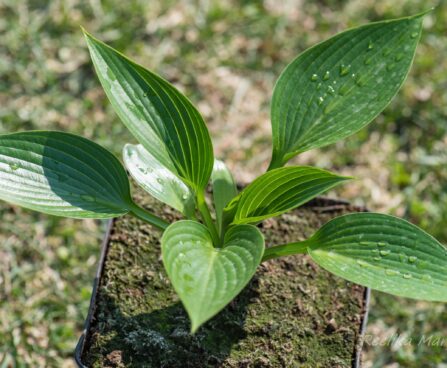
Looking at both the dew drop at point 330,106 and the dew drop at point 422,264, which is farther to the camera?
the dew drop at point 330,106

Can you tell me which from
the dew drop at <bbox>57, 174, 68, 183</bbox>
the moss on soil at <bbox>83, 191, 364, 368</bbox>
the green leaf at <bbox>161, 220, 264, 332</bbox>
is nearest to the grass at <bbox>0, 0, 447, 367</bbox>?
the moss on soil at <bbox>83, 191, 364, 368</bbox>

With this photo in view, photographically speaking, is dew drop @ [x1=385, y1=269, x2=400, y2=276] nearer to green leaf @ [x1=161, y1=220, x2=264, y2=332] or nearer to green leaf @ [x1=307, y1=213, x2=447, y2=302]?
green leaf @ [x1=307, y1=213, x2=447, y2=302]

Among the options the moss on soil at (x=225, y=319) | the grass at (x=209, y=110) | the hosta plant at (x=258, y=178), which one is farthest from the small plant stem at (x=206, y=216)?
the grass at (x=209, y=110)

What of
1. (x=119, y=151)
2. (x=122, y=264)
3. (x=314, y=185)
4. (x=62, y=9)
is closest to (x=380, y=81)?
(x=314, y=185)

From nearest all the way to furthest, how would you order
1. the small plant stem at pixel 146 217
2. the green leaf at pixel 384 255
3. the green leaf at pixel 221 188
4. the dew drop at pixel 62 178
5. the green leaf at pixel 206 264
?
1. the green leaf at pixel 206 264
2. the green leaf at pixel 384 255
3. the dew drop at pixel 62 178
4. the small plant stem at pixel 146 217
5. the green leaf at pixel 221 188

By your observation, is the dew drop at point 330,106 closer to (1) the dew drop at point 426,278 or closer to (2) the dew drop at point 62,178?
(1) the dew drop at point 426,278

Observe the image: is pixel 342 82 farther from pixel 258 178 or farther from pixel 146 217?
pixel 146 217
